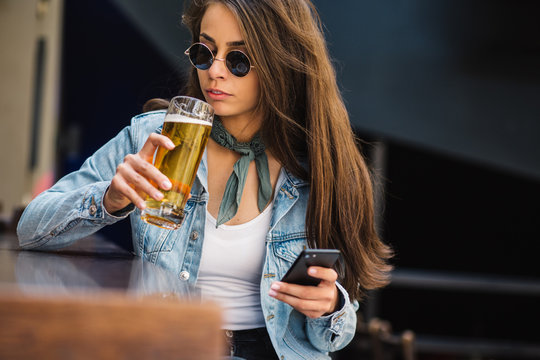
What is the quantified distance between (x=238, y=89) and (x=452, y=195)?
494cm

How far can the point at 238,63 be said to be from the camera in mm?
1586

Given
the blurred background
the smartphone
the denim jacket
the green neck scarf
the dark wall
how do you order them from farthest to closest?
the dark wall < the blurred background < the green neck scarf < the denim jacket < the smartphone

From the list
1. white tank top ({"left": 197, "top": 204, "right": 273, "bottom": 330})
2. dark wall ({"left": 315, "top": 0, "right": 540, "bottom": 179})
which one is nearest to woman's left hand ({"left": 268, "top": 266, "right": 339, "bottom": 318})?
white tank top ({"left": 197, "top": 204, "right": 273, "bottom": 330})

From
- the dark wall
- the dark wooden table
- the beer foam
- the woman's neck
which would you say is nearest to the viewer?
the dark wooden table

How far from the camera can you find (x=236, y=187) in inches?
66.5

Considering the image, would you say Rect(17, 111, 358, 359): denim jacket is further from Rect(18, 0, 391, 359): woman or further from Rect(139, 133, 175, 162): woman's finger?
Rect(139, 133, 175, 162): woman's finger

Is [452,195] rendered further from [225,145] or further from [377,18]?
[225,145]

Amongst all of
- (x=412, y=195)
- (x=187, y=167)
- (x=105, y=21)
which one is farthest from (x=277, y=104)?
(x=412, y=195)

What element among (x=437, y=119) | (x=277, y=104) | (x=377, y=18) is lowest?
(x=277, y=104)

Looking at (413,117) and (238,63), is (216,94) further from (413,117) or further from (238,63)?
(413,117)

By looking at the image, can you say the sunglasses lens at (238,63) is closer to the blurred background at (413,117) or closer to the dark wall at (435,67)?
the blurred background at (413,117)

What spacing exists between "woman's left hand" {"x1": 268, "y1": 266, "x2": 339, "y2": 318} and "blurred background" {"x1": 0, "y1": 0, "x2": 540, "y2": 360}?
6.52ft

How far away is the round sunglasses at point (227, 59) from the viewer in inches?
62.0

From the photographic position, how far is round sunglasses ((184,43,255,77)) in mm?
1575
